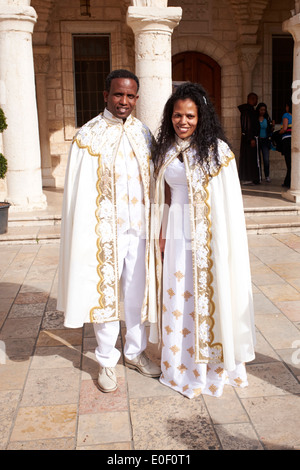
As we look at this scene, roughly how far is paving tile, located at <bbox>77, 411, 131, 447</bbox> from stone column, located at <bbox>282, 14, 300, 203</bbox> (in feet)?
20.8

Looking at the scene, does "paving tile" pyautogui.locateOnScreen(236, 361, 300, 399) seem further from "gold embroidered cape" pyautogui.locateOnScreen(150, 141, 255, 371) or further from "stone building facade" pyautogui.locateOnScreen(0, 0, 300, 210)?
"stone building facade" pyautogui.locateOnScreen(0, 0, 300, 210)

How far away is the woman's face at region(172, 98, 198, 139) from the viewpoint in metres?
2.85

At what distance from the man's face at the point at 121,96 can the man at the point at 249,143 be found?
7.97 meters

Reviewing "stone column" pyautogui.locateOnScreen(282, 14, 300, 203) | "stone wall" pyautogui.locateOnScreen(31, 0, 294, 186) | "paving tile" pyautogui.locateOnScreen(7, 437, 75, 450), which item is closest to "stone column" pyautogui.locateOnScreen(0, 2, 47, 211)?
"stone wall" pyautogui.locateOnScreen(31, 0, 294, 186)

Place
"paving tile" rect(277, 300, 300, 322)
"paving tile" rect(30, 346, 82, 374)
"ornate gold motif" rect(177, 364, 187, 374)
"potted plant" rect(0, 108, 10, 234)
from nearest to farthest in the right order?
"ornate gold motif" rect(177, 364, 187, 374), "paving tile" rect(30, 346, 82, 374), "paving tile" rect(277, 300, 300, 322), "potted plant" rect(0, 108, 10, 234)

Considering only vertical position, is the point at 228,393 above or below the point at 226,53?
below

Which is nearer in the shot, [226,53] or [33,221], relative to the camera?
[33,221]

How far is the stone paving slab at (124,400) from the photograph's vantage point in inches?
102

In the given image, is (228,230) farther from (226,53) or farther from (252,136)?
(226,53)
